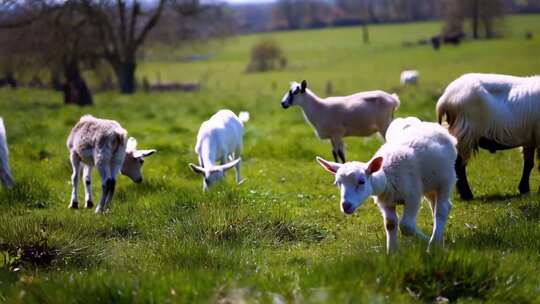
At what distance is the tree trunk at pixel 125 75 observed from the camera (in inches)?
1511

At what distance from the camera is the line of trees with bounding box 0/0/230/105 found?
103 ft

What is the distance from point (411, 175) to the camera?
680cm

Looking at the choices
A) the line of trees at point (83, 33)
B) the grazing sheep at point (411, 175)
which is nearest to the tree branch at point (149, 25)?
the line of trees at point (83, 33)

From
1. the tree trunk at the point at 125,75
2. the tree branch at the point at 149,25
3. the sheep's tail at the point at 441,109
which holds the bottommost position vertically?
the tree trunk at the point at 125,75

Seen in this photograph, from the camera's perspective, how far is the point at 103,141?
10297 millimetres

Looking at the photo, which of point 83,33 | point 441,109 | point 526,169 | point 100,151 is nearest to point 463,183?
point 526,169

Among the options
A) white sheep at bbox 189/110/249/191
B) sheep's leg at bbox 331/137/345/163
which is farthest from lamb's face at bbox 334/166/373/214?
sheep's leg at bbox 331/137/345/163

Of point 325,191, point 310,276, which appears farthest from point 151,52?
point 310,276

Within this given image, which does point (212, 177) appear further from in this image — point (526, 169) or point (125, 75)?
point (125, 75)

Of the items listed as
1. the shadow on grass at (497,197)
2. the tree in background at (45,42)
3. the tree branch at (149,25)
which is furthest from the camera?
the tree branch at (149,25)

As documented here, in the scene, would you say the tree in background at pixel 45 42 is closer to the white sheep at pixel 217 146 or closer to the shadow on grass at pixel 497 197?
the white sheep at pixel 217 146

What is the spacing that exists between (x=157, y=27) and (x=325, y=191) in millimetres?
30579

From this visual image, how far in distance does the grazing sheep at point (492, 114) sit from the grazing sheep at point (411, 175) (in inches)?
115

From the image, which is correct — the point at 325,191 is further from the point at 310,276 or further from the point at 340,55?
the point at 340,55
